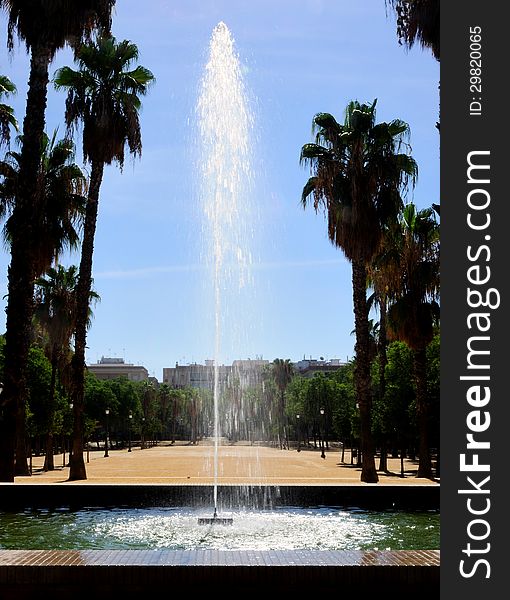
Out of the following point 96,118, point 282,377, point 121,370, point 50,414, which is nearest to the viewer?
point 96,118

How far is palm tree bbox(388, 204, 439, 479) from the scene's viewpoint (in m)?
24.5

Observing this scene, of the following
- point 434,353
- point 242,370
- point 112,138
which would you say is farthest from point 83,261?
point 242,370

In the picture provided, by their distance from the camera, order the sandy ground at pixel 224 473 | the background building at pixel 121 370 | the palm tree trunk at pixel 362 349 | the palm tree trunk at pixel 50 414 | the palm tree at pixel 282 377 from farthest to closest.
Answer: the background building at pixel 121 370 → the palm tree at pixel 282 377 → the palm tree trunk at pixel 50 414 → the palm tree trunk at pixel 362 349 → the sandy ground at pixel 224 473

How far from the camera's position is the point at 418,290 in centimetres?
2461

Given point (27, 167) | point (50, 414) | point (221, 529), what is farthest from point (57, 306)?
point (221, 529)

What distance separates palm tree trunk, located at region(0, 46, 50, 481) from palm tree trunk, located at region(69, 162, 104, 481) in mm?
7216

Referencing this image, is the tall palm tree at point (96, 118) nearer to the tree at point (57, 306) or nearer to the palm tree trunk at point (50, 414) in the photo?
the tree at point (57, 306)

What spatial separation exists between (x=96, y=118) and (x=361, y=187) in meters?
7.96

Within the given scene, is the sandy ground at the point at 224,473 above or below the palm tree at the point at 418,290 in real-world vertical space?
below

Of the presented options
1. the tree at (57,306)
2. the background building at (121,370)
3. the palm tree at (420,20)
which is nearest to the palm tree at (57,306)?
the tree at (57,306)

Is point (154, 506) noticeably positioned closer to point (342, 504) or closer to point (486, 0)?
point (342, 504)

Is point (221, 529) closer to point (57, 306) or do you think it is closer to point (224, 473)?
point (224, 473)

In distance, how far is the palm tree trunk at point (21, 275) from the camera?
49.7ft

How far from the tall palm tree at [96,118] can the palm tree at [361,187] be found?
17.9 ft
